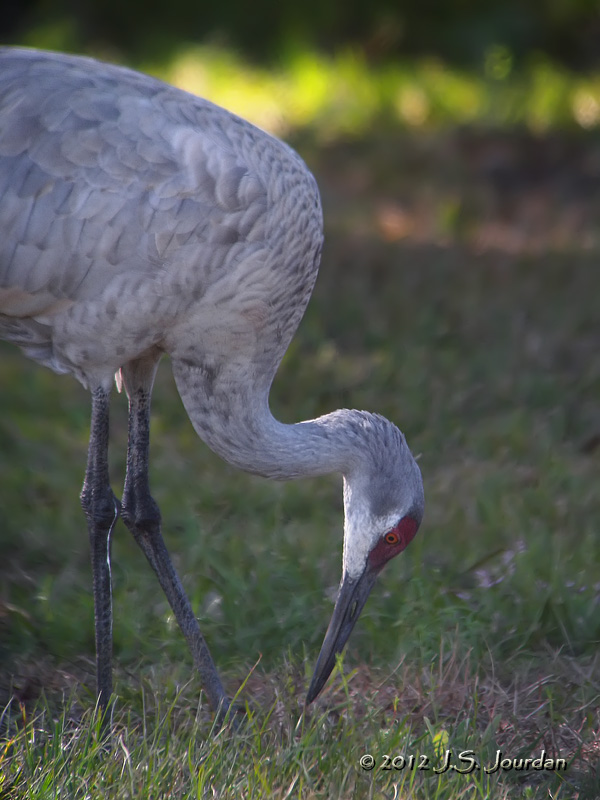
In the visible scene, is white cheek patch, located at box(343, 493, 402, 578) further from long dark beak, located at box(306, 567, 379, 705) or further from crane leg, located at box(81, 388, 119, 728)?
crane leg, located at box(81, 388, 119, 728)

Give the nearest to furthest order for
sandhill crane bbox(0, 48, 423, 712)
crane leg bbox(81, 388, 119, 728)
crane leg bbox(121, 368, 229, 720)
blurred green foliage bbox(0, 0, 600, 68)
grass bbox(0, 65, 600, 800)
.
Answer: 1. grass bbox(0, 65, 600, 800)
2. sandhill crane bbox(0, 48, 423, 712)
3. crane leg bbox(81, 388, 119, 728)
4. crane leg bbox(121, 368, 229, 720)
5. blurred green foliage bbox(0, 0, 600, 68)

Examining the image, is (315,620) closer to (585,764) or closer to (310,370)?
(585,764)

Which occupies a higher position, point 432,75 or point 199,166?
point 199,166

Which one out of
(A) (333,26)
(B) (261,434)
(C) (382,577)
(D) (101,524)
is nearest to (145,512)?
(D) (101,524)

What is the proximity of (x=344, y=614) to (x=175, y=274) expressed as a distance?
116 centimetres

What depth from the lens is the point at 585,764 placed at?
3.22 meters

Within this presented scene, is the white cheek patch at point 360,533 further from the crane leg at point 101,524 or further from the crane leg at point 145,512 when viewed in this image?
the crane leg at point 101,524

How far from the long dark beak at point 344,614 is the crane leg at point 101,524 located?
0.66 meters

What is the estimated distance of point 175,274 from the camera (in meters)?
3.42

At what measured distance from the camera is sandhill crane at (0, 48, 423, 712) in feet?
11.3

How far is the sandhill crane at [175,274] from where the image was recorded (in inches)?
135

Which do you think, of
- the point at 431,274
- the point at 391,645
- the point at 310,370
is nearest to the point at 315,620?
the point at 391,645

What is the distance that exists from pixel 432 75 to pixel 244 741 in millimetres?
8621

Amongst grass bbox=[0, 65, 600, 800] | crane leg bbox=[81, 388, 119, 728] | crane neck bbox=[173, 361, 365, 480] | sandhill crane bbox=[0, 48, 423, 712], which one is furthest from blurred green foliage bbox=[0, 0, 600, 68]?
crane leg bbox=[81, 388, 119, 728]
